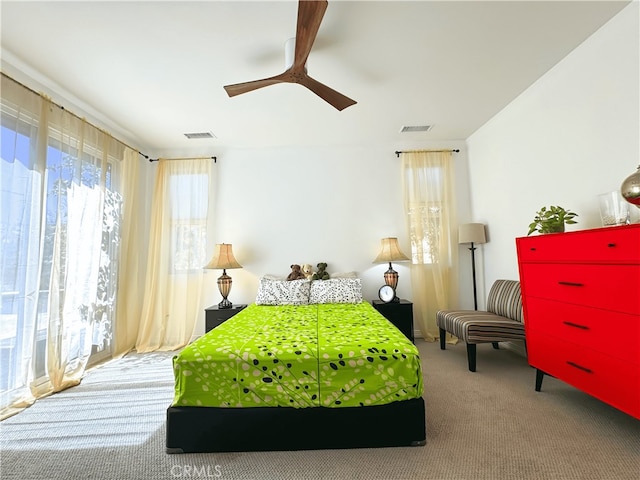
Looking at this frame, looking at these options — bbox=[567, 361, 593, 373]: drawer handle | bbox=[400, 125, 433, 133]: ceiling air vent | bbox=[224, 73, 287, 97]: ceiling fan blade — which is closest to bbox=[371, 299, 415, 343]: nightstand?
bbox=[567, 361, 593, 373]: drawer handle

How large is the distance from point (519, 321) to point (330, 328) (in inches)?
77.1

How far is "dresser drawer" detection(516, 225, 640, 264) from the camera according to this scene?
1637 millimetres

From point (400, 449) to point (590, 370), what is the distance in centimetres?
130

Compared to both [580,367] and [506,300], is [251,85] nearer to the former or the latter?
[580,367]

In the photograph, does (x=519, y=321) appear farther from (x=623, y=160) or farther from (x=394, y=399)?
(x=394, y=399)

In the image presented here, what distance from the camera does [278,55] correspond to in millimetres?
2398

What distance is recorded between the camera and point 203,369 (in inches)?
69.0

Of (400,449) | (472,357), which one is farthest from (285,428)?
(472,357)

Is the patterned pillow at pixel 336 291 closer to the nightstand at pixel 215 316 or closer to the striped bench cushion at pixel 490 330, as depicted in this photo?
the nightstand at pixel 215 316

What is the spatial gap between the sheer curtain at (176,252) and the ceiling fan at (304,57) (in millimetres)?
2145

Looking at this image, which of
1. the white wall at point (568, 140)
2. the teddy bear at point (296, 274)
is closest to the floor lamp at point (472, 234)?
the white wall at point (568, 140)

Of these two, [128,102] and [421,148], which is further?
[421,148]

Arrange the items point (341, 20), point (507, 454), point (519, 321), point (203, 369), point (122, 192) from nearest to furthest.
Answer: point (507, 454) < point (203, 369) < point (341, 20) < point (519, 321) < point (122, 192)

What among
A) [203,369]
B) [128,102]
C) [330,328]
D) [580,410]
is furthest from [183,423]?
[128,102]
